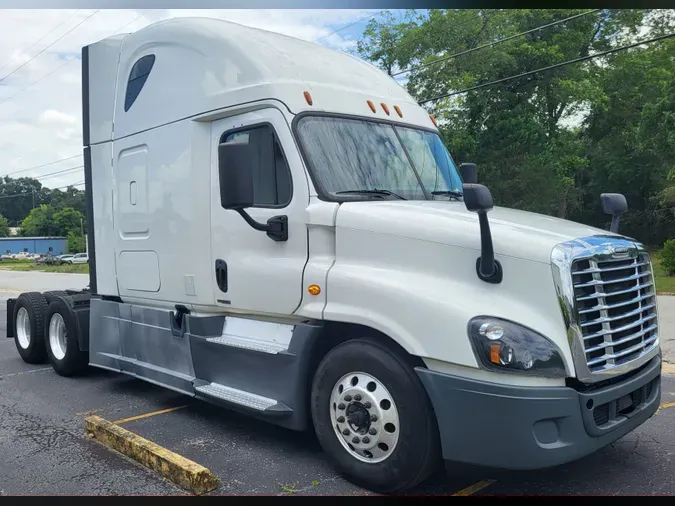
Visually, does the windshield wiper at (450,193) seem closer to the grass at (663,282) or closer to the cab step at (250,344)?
the cab step at (250,344)

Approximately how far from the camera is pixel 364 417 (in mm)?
4188

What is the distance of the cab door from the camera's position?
15.6ft

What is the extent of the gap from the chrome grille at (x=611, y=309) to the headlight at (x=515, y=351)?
25cm

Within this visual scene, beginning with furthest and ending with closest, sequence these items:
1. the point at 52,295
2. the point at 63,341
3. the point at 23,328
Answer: the point at 23,328, the point at 52,295, the point at 63,341

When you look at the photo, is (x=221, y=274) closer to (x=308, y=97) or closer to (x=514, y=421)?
(x=308, y=97)

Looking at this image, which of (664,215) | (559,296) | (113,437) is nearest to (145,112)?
(113,437)

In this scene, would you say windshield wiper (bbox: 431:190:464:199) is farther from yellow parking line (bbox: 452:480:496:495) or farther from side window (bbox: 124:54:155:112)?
side window (bbox: 124:54:155:112)

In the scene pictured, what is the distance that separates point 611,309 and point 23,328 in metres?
7.92

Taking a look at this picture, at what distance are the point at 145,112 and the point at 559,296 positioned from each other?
14.6 ft

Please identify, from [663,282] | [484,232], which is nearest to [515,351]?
[484,232]

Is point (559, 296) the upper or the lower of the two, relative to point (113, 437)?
upper

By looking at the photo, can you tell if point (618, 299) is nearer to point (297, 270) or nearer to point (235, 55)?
point (297, 270)

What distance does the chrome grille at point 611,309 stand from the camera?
12.4 ft

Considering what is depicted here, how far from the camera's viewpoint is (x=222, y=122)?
17.8 feet
